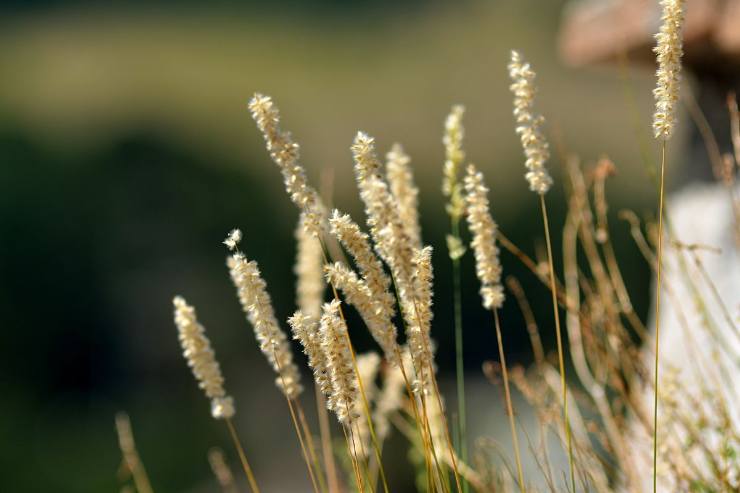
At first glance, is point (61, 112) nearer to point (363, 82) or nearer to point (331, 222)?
point (363, 82)

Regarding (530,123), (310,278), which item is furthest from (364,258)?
(310,278)

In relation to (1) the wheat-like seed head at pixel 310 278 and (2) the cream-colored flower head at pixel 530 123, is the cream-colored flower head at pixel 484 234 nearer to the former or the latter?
(2) the cream-colored flower head at pixel 530 123

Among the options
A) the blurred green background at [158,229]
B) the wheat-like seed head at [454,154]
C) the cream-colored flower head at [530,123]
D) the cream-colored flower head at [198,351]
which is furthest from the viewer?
the blurred green background at [158,229]

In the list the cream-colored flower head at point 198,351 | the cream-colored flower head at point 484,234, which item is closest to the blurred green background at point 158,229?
the cream-colored flower head at point 198,351

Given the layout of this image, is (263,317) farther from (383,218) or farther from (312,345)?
(383,218)

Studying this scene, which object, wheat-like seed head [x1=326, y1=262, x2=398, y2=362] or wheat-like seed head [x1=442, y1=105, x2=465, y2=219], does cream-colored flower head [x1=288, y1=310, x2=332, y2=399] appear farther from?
wheat-like seed head [x1=442, y1=105, x2=465, y2=219]

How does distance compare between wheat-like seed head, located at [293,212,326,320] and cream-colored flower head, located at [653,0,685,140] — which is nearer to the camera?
cream-colored flower head, located at [653,0,685,140]

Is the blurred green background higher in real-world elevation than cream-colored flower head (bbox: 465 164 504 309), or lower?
higher

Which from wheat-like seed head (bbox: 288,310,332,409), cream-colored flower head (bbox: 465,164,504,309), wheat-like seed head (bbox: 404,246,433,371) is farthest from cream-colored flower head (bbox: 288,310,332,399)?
cream-colored flower head (bbox: 465,164,504,309)
